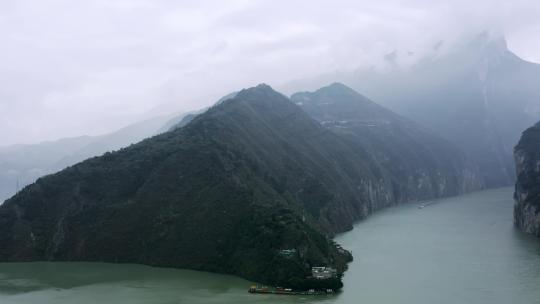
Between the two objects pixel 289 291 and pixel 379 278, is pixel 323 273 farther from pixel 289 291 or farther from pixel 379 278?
pixel 379 278

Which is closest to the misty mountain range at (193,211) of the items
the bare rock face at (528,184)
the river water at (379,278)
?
the river water at (379,278)

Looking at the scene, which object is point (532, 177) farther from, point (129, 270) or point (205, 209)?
point (129, 270)

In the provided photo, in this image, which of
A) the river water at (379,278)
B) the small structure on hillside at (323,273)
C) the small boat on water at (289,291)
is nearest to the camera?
the river water at (379,278)

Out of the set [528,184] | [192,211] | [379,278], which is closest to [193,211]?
[192,211]

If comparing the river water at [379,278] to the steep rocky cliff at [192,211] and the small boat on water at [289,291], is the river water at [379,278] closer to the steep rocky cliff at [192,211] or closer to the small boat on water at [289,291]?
the small boat on water at [289,291]

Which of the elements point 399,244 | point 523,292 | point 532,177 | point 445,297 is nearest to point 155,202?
point 399,244

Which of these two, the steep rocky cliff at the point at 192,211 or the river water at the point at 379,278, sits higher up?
the steep rocky cliff at the point at 192,211
